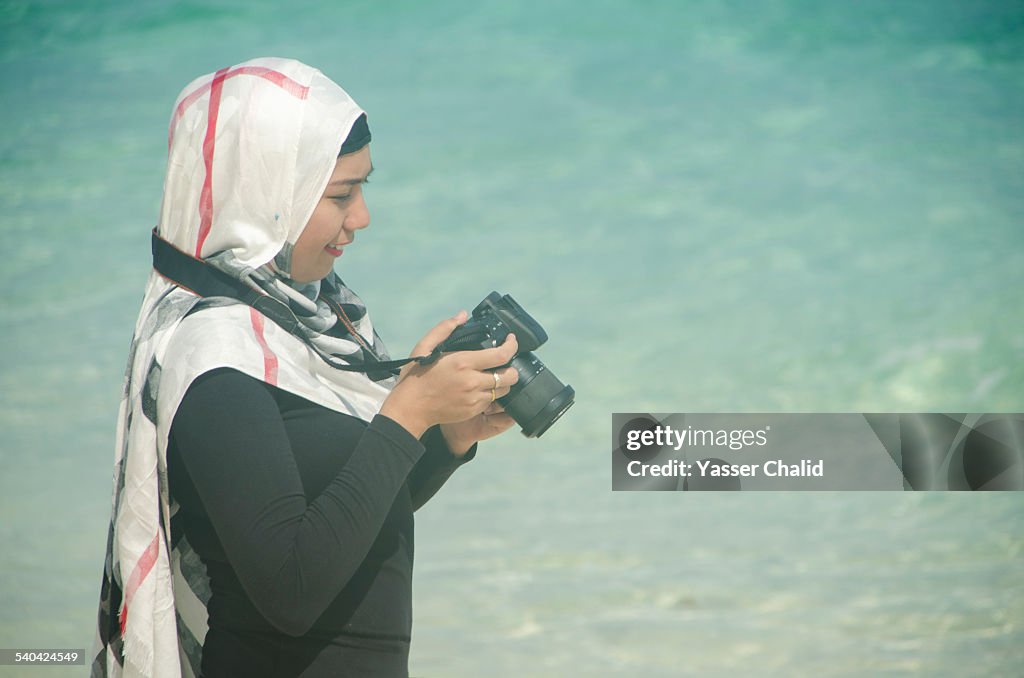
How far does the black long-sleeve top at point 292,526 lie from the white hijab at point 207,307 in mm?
30

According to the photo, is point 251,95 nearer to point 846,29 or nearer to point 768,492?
point 768,492

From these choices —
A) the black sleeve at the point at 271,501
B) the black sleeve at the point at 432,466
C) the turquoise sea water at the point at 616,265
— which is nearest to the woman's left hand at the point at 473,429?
the black sleeve at the point at 432,466

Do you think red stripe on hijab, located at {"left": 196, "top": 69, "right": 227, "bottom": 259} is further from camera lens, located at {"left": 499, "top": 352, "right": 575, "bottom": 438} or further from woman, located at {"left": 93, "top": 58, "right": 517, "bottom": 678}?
camera lens, located at {"left": 499, "top": 352, "right": 575, "bottom": 438}

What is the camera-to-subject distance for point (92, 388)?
7.55ft

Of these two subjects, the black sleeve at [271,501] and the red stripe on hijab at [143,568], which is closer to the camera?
the black sleeve at [271,501]

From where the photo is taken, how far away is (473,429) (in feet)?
3.74

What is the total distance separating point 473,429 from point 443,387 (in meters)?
0.22

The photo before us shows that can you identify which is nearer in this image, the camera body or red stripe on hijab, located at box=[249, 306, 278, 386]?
red stripe on hijab, located at box=[249, 306, 278, 386]

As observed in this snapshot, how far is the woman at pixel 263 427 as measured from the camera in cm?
85

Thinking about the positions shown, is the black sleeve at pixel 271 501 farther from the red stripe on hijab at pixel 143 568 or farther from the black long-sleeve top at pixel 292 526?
the red stripe on hijab at pixel 143 568

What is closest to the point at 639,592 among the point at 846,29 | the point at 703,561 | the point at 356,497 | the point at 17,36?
the point at 703,561

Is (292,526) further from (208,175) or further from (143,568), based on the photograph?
(208,175)

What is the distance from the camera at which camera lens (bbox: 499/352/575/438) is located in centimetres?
105

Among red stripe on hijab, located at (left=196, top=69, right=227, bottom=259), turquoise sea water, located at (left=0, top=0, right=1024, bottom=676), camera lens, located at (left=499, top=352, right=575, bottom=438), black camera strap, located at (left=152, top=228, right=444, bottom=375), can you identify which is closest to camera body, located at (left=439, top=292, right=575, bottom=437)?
camera lens, located at (left=499, top=352, right=575, bottom=438)
